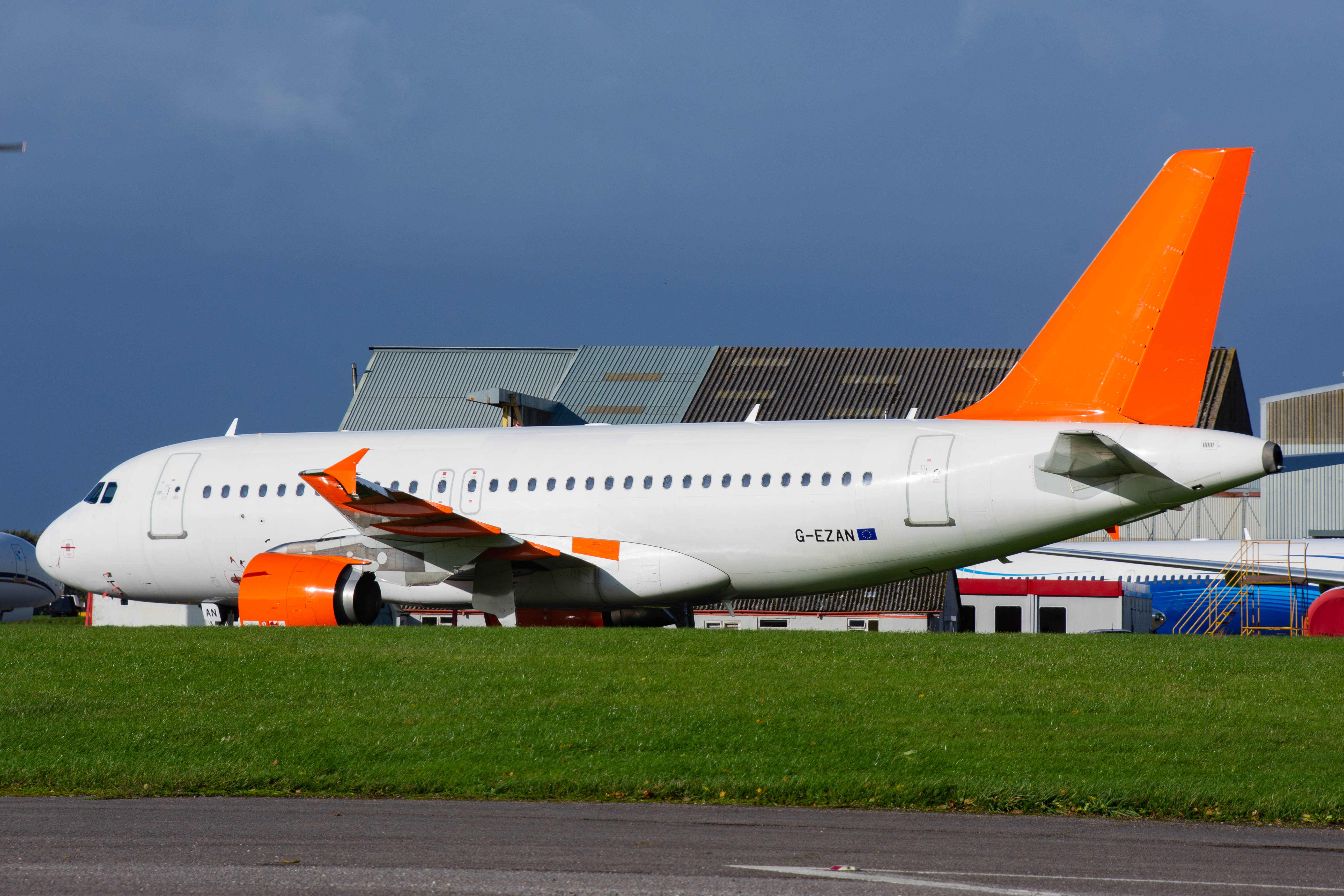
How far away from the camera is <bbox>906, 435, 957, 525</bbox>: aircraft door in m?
17.2

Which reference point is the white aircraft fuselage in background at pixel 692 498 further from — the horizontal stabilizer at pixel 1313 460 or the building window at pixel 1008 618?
the building window at pixel 1008 618

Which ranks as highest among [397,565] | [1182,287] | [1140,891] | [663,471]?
[1182,287]

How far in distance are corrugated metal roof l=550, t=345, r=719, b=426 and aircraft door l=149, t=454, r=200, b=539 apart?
63.4 ft

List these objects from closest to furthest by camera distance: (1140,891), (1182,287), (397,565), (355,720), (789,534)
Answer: (1140,891) < (355,720) < (1182,287) < (789,534) < (397,565)

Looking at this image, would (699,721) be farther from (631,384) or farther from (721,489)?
(631,384)

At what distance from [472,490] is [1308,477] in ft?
111

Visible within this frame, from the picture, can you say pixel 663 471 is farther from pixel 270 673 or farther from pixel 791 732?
pixel 791 732

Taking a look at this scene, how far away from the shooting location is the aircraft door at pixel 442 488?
20125mm

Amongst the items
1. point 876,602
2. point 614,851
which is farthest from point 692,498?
point 876,602

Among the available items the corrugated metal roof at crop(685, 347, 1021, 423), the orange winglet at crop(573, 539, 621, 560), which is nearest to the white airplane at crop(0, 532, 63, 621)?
the corrugated metal roof at crop(685, 347, 1021, 423)

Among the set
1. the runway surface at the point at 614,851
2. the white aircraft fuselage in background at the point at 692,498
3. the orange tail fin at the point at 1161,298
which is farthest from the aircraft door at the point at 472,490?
the runway surface at the point at 614,851

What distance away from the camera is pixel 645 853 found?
23.5 ft

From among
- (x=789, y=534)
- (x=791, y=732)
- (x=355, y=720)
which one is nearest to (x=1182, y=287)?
(x=789, y=534)

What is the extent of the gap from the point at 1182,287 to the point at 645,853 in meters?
12.2
